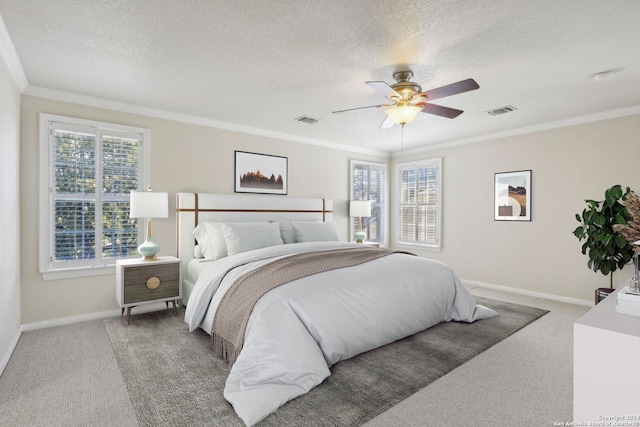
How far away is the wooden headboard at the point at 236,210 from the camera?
423cm

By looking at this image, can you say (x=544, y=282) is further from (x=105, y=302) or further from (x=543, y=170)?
(x=105, y=302)

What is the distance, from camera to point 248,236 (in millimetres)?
4066

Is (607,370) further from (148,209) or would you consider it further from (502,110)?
(148,209)

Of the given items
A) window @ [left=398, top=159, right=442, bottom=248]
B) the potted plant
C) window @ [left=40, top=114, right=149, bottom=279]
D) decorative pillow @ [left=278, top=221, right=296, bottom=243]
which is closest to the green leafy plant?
the potted plant

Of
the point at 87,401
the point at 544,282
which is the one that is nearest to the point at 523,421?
the point at 87,401

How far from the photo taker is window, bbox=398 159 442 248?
19.9ft

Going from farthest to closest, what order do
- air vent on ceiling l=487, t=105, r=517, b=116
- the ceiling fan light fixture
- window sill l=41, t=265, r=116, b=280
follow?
air vent on ceiling l=487, t=105, r=517, b=116
window sill l=41, t=265, r=116, b=280
the ceiling fan light fixture

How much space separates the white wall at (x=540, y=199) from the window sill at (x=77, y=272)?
5.09 meters

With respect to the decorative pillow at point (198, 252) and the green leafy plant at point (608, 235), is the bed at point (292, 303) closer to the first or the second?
the decorative pillow at point (198, 252)

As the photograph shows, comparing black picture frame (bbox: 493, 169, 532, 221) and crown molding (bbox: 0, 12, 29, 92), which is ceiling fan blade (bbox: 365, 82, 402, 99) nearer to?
crown molding (bbox: 0, 12, 29, 92)

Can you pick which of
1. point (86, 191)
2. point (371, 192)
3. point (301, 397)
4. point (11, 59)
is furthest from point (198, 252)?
point (371, 192)

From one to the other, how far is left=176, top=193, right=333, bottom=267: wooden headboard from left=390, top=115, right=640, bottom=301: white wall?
2298 mm

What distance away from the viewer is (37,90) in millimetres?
3398

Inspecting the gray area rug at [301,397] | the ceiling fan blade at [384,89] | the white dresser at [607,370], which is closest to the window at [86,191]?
the gray area rug at [301,397]
